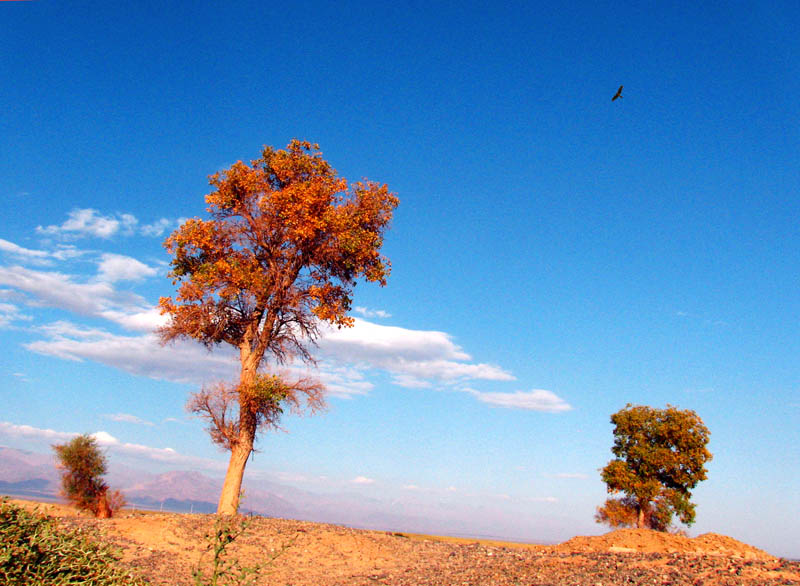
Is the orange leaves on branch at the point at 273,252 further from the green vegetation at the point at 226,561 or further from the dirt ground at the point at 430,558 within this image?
the green vegetation at the point at 226,561

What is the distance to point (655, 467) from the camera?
35.1 meters

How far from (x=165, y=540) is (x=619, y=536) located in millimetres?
15249

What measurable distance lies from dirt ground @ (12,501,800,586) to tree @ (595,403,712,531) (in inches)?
700

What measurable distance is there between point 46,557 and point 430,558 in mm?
16080

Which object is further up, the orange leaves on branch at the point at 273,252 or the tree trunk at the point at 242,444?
the orange leaves on branch at the point at 273,252

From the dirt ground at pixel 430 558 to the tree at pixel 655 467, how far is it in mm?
17775

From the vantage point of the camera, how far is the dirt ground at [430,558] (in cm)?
1310

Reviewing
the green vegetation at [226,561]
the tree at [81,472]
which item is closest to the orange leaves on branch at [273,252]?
the tree at [81,472]

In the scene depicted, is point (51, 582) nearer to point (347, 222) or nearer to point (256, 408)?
point (256, 408)

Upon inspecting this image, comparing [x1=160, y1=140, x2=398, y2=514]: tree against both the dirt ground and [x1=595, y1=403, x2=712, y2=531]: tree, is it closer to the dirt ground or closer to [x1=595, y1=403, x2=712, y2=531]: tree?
the dirt ground

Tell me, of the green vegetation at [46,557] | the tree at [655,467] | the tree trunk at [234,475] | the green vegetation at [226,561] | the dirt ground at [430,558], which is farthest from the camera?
the tree at [655,467]

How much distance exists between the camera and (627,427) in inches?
1449

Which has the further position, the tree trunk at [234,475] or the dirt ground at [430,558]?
the tree trunk at [234,475]

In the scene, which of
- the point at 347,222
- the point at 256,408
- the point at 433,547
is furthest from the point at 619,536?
the point at 347,222
